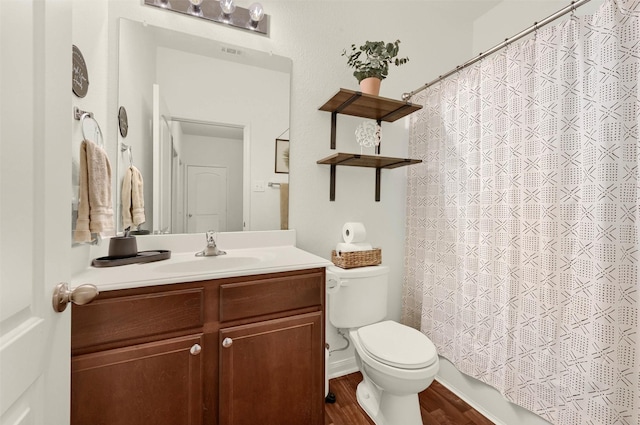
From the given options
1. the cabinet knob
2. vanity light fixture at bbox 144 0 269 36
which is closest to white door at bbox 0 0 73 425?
the cabinet knob

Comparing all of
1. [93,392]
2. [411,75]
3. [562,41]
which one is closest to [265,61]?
[411,75]

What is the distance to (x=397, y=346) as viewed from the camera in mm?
1369

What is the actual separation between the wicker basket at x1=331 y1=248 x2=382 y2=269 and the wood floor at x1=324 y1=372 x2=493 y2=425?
0.78 metres

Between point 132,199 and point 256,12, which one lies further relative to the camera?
point 256,12

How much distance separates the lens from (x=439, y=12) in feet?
6.86

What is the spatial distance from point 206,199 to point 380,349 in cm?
123

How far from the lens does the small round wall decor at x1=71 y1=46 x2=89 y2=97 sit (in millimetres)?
969

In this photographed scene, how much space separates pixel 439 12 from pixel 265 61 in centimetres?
150

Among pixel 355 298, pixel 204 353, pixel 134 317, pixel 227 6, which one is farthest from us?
pixel 355 298

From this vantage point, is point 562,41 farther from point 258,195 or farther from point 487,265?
point 258,195

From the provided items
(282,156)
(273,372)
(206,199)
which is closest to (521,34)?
(282,156)

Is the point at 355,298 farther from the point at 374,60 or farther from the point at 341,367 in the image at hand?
the point at 374,60

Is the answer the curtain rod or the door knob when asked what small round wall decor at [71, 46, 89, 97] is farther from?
the curtain rod

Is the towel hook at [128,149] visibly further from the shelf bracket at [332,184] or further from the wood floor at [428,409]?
the wood floor at [428,409]
